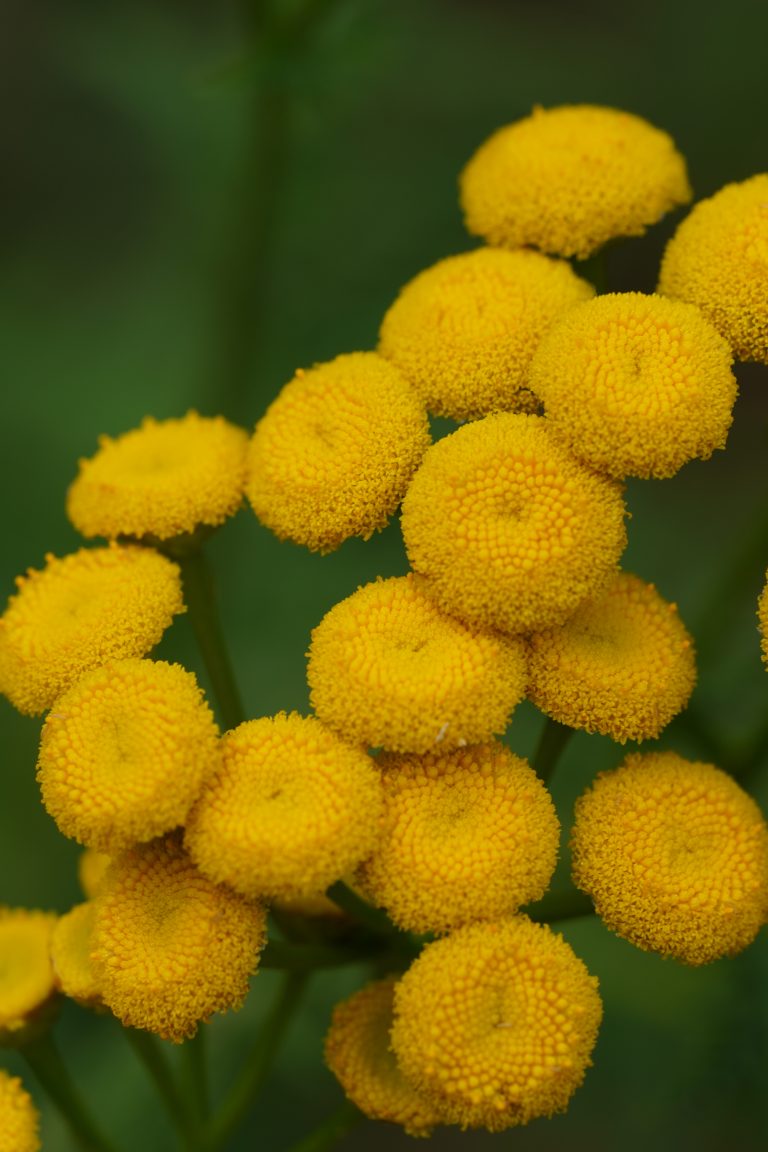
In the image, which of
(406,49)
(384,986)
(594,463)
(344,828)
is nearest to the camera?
(344,828)

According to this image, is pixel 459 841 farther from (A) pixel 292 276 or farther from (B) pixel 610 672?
(A) pixel 292 276

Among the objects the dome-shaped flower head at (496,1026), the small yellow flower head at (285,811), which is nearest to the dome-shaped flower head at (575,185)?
the small yellow flower head at (285,811)

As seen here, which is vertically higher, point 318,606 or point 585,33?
point 585,33

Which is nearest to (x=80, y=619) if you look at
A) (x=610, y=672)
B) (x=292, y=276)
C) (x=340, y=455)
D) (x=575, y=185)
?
(x=340, y=455)

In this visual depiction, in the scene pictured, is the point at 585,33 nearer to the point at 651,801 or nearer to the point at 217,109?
the point at 217,109

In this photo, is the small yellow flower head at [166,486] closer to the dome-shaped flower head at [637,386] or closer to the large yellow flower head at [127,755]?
the large yellow flower head at [127,755]

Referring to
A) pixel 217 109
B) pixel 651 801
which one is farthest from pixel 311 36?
pixel 651 801
